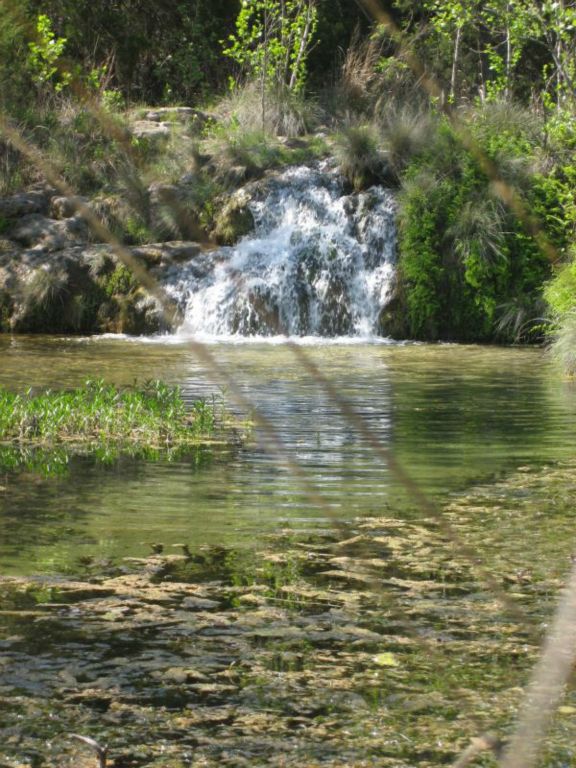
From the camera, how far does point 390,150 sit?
73.4 ft

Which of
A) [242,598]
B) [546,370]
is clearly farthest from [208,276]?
[242,598]

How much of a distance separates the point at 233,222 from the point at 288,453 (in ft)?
60.4

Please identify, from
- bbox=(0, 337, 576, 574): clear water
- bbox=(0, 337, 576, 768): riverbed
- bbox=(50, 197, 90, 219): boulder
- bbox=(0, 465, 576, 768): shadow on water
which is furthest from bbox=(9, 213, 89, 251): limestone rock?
bbox=(0, 465, 576, 768): shadow on water

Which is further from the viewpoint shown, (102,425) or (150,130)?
(150,130)

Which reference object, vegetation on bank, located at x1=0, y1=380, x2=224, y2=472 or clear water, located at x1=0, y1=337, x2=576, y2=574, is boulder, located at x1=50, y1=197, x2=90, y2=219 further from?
vegetation on bank, located at x1=0, y1=380, x2=224, y2=472

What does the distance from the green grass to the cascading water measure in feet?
32.2

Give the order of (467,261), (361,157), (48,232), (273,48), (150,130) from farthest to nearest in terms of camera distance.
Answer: (273,48) → (150,130) → (361,157) → (48,232) → (467,261)

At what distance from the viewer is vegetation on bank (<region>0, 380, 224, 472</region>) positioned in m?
9.62

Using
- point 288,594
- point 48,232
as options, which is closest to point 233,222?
point 48,232

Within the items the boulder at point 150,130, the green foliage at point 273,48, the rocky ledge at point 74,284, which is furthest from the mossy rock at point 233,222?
the green foliage at point 273,48

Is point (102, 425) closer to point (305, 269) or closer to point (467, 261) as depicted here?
point (467, 261)

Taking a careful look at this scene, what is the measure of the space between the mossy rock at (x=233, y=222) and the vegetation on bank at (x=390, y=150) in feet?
0.13

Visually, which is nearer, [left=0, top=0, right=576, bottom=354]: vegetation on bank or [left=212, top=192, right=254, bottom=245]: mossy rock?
[left=0, top=0, right=576, bottom=354]: vegetation on bank

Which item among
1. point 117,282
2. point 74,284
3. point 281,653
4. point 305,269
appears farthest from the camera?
point 305,269
